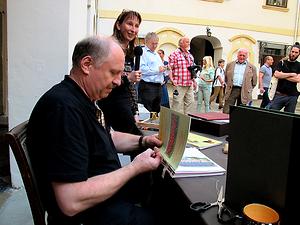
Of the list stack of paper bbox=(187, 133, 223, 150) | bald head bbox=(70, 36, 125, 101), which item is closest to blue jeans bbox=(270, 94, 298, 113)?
stack of paper bbox=(187, 133, 223, 150)

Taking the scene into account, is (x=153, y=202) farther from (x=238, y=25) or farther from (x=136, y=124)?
(x=238, y=25)

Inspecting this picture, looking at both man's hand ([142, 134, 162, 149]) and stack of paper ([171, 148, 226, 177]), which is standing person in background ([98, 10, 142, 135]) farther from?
stack of paper ([171, 148, 226, 177])

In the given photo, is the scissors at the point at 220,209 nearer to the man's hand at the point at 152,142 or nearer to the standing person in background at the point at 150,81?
the man's hand at the point at 152,142

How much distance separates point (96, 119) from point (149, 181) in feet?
1.69

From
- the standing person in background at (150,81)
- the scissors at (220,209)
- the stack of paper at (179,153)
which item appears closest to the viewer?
the scissors at (220,209)

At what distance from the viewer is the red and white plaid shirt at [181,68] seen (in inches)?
216

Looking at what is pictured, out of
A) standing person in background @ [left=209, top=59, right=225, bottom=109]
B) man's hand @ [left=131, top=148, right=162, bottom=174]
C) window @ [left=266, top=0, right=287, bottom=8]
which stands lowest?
standing person in background @ [left=209, top=59, right=225, bottom=109]

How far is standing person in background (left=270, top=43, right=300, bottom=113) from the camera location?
5.16 meters

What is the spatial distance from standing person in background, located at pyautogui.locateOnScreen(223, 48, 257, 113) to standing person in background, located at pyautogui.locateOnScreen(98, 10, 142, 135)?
11.5ft

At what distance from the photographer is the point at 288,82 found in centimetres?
520

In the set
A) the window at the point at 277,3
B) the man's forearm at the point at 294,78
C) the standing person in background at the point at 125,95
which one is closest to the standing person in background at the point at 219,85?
the man's forearm at the point at 294,78

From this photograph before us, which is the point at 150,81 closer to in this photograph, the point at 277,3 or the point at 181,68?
the point at 181,68

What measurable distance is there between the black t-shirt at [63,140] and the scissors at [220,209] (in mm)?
382

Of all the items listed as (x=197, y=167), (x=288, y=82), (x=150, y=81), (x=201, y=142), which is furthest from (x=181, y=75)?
(x=197, y=167)
